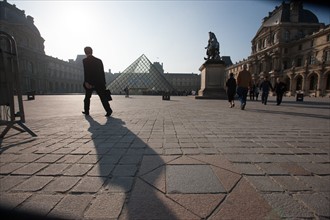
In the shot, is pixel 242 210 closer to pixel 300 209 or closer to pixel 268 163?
pixel 300 209

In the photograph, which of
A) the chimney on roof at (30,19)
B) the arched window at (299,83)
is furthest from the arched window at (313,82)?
the chimney on roof at (30,19)

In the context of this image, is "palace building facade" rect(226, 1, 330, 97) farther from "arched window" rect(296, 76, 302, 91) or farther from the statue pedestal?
the statue pedestal

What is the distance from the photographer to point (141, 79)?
143 feet

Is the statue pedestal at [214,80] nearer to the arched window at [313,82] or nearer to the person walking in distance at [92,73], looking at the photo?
the person walking in distance at [92,73]

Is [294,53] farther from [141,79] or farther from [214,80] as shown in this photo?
[214,80]

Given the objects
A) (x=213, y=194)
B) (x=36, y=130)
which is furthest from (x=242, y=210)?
(x=36, y=130)

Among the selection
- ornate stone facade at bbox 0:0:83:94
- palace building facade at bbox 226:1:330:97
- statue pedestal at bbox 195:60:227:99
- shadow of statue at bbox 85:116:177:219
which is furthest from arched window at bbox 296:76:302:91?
ornate stone facade at bbox 0:0:83:94

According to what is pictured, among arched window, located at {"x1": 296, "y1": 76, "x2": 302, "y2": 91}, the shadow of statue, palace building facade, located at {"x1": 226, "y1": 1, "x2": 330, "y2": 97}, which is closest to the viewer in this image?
the shadow of statue

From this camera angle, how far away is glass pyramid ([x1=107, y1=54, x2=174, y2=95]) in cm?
4188

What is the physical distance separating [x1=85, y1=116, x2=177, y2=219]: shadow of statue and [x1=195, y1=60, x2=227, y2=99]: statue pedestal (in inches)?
623

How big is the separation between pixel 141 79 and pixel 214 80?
2722 centimetres

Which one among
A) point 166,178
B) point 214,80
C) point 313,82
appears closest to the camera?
point 166,178

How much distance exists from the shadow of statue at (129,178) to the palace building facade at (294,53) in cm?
4530

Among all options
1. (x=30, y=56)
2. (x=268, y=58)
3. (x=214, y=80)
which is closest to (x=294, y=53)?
(x=268, y=58)
